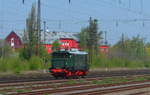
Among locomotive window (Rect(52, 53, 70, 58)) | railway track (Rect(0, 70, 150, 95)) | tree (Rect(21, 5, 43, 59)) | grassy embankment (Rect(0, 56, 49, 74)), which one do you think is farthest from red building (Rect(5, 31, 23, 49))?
railway track (Rect(0, 70, 150, 95))

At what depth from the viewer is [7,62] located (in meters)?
49.0

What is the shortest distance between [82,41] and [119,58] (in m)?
44.3

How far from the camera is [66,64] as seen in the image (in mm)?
38062

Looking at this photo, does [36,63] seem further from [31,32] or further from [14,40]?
[14,40]

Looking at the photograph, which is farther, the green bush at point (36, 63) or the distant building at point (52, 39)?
the distant building at point (52, 39)

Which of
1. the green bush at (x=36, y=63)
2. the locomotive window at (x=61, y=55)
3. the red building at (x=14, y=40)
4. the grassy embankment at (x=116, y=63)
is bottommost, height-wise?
the grassy embankment at (x=116, y=63)

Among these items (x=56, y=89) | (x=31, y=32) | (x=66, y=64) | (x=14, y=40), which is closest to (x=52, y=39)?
(x=14, y=40)

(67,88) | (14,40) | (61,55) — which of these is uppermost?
(14,40)

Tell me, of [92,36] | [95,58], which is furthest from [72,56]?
[92,36]

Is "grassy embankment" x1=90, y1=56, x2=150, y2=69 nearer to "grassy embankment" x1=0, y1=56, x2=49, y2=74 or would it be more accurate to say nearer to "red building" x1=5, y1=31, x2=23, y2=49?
"grassy embankment" x1=0, y1=56, x2=49, y2=74

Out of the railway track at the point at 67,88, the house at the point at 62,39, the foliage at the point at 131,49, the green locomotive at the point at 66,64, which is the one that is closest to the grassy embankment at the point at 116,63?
the foliage at the point at 131,49

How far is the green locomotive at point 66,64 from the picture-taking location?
3778cm

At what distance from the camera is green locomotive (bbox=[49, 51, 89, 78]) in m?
37.8

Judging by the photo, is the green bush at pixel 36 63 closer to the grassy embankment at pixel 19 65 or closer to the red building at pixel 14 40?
the grassy embankment at pixel 19 65
